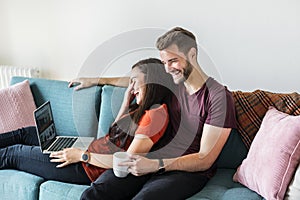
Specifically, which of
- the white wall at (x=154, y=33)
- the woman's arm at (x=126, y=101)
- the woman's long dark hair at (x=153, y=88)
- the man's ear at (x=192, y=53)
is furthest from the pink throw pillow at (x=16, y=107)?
the man's ear at (x=192, y=53)

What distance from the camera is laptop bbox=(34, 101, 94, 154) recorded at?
2.15 meters

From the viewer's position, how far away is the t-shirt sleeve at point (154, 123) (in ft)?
6.24

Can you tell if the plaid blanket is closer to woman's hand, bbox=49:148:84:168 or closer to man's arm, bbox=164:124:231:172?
man's arm, bbox=164:124:231:172

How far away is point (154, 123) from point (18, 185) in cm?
73

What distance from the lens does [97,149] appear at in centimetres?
205

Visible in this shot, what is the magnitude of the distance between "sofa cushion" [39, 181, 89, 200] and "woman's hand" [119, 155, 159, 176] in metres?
0.26

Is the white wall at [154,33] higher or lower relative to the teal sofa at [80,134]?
higher

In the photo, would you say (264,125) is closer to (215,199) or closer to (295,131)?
(295,131)

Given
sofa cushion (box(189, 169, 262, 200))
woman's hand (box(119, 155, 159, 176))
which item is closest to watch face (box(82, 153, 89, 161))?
woman's hand (box(119, 155, 159, 176))

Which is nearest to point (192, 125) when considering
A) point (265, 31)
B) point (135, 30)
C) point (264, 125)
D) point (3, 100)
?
point (264, 125)

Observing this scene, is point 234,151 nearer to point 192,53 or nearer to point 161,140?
point 161,140

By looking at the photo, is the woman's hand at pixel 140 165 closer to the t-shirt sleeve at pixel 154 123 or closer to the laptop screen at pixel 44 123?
the t-shirt sleeve at pixel 154 123

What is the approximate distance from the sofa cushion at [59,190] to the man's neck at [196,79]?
2.26 ft

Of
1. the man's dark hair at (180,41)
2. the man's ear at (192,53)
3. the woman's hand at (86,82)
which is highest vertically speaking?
the man's dark hair at (180,41)
